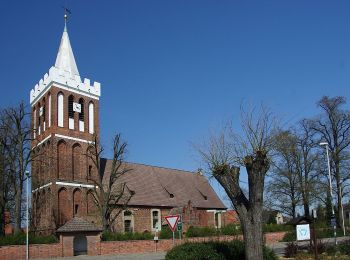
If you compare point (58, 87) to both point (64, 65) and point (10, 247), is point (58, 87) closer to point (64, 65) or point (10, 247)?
point (64, 65)

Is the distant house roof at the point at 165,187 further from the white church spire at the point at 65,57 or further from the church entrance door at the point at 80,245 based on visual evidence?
the church entrance door at the point at 80,245

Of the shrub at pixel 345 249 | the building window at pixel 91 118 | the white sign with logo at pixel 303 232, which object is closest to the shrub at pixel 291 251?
the white sign with logo at pixel 303 232

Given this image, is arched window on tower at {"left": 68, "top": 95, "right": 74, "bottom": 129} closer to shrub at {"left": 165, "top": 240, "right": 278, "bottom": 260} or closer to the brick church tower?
the brick church tower

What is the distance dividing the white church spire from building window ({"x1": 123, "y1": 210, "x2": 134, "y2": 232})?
16311mm

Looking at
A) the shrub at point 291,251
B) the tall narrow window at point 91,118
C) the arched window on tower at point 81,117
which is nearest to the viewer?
the shrub at point 291,251

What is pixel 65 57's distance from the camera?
5188 cm

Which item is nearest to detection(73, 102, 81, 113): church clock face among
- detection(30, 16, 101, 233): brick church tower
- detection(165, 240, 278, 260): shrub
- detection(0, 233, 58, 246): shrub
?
detection(30, 16, 101, 233): brick church tower

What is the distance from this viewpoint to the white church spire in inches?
2025

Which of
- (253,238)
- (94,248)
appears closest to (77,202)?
(94,248)

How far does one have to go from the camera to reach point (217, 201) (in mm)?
66312

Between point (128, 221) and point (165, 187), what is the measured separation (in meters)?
8.84

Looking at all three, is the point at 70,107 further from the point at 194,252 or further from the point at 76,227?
the point at 194,252

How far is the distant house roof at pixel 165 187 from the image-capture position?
55.9 meters

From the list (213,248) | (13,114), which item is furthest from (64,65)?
(213,248)
